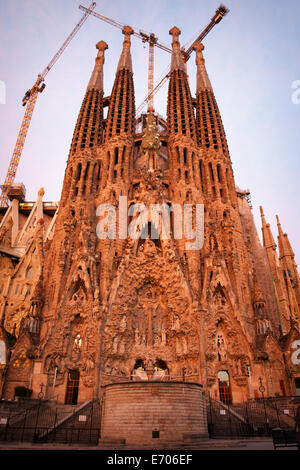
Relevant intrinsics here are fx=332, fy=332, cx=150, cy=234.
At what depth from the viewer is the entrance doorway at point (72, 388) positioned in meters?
23.2

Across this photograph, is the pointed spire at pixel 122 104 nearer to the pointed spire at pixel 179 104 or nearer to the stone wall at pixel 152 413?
the pointed spire at pixel 179 104

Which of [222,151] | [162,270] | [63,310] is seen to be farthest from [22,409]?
[222,151]

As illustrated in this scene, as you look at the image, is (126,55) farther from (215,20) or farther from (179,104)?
(215,20)

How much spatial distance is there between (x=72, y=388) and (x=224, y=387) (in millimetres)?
11075

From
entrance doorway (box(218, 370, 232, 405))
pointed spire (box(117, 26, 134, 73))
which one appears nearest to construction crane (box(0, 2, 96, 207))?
pointed spire (box(117, 26, 134, 73))

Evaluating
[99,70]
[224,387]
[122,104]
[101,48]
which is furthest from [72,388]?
[101,48]

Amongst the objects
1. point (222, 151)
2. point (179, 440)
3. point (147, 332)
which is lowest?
point (179, 440)

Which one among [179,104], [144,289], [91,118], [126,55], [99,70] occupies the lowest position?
[144,289]

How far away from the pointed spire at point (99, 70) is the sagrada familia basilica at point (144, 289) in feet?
12.4

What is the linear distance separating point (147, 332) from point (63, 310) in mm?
6996

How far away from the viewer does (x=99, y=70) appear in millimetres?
43875

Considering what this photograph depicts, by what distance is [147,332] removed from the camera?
27.1m

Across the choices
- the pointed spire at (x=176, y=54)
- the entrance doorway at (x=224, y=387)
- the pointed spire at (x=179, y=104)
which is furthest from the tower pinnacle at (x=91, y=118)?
the entrance doorway at (x=224, y=387)

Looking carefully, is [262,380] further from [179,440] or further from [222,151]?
[222,151]
